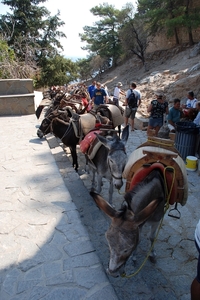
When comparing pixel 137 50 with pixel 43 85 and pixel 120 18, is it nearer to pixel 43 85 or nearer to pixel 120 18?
pixel 120 18

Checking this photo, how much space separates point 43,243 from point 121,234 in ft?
5.00

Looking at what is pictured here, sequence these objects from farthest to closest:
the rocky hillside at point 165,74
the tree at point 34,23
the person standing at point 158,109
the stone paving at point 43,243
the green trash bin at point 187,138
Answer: the tree at point 34,23 → the rocky hillside at point 165,74 → the person standing at point 158,109 → the green trash bin at point 187,138 → the stone paving at point 43,243

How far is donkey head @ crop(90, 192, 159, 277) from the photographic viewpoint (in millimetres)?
2105

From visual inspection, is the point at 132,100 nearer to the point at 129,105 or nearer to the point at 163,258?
the point at 129,105

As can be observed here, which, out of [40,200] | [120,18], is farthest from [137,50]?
[40,200]

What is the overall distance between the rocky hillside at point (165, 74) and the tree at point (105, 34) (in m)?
2.91

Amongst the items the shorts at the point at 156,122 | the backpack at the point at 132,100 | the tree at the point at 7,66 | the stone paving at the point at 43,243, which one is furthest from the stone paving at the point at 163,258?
the tree at the point at 7,66

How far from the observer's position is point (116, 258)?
2115 millimetres

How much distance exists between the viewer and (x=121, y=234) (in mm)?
2113

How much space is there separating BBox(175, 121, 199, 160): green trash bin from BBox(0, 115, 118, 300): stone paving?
3.42 metres

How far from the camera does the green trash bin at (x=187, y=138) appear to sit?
6.39 m

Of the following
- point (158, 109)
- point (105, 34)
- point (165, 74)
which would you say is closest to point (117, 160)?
point (158, 109)

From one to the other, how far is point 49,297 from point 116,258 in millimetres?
959

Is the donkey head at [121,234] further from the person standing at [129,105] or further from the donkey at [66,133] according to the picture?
the person standing at [129,105]
